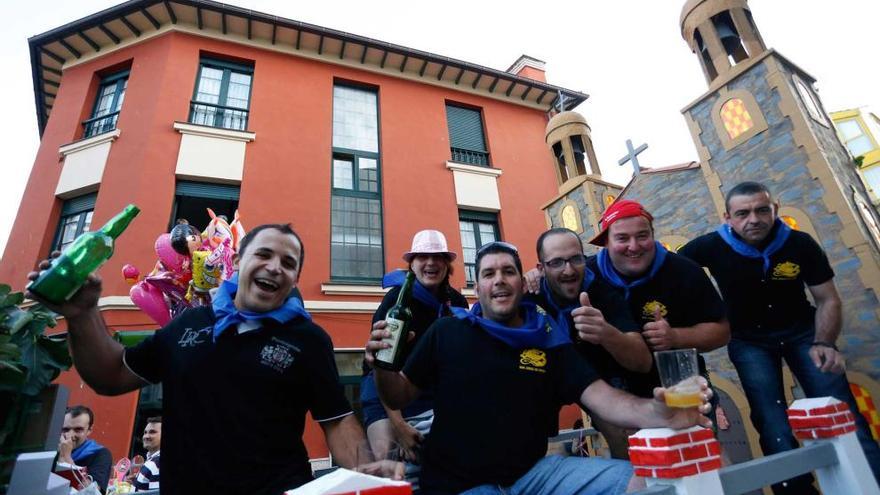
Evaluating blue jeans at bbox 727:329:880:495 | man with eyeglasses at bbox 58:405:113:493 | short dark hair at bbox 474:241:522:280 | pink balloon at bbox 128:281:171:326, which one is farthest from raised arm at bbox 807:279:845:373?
man with eyeglasses at bbox 58:405:113:493

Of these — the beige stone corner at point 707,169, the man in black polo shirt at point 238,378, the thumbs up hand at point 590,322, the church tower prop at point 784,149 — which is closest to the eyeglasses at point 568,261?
the thumbs up hand at point 590,322

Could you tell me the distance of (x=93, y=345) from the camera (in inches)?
69.9

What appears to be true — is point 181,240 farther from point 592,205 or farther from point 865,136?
point 865,136

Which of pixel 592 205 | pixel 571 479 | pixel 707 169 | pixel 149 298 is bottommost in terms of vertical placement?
pixel 571 479

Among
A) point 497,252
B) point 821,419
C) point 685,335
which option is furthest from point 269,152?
point 821,419

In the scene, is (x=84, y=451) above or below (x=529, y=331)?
below

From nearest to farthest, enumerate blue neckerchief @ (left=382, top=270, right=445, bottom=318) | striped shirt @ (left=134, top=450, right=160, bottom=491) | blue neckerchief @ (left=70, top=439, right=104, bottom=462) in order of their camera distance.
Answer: blue neckerchief @ (left=382, top=270, right=445, bottom=318) < striped shirt @ (left=134, top=450, right=160, bottom=491) < blue neckerchief @ (left=70, top=439, right=104, bottom=462)

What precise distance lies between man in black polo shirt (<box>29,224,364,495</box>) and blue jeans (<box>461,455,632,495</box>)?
2.46 feet

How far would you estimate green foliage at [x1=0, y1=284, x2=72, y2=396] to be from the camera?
146 cm

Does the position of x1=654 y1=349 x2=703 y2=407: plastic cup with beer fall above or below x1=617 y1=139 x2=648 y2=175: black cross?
below

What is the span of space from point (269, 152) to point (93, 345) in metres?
8.40

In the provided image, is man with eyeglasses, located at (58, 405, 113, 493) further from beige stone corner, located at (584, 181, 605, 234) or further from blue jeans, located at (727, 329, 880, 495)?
beige stone corner, located at (584, 181, 605, 234)

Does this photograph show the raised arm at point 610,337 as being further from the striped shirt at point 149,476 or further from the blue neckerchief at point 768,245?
the striped shirt at point 149,476

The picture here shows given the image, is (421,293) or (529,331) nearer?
(529,331)
